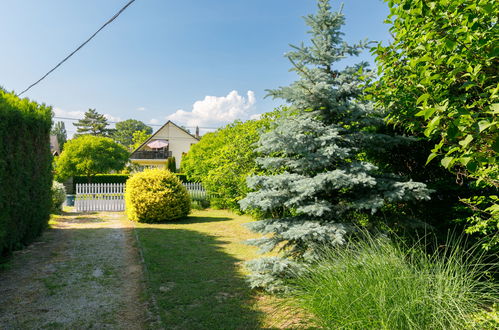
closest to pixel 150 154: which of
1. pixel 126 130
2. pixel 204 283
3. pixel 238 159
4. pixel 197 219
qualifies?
pixel 197 219

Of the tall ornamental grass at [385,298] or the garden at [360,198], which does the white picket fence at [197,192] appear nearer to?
the garden at [360,198]

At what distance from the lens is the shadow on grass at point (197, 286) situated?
12.5ft

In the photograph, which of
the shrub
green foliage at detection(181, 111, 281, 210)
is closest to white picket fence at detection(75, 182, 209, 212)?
the shrub

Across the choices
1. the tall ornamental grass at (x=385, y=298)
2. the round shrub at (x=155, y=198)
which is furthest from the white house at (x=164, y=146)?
the tall ornamental grass at (x=385, y=298)

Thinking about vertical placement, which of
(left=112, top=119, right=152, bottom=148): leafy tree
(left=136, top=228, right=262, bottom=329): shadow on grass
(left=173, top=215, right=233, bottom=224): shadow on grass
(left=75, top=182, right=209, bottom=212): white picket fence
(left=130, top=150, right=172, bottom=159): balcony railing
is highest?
(left=112, top=119, right=152, bottom=148): leafy tree

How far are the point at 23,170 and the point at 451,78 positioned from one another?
8.32 m

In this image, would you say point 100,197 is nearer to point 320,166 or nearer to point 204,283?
point 204,283

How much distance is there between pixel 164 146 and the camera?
43.5 m

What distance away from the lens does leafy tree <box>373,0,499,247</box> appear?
8.19 feet

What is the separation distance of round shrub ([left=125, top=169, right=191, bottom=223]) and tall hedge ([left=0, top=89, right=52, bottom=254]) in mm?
2891

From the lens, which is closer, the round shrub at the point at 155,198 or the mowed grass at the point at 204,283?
the mowed grass at the point at 204,283

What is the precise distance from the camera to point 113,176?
28875 mm

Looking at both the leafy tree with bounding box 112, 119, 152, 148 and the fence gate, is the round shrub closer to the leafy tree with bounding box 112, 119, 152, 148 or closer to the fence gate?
the fence gate

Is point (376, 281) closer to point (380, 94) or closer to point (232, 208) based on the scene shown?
point (380, 94)
